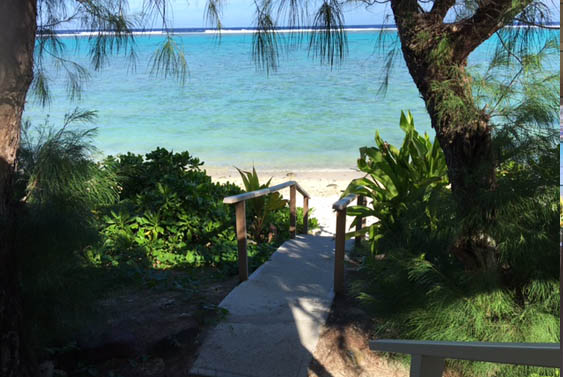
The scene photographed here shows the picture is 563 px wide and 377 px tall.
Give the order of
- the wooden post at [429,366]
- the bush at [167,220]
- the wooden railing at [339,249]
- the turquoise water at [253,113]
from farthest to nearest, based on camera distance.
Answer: the turquoise water at [253,113] < the bush at [167,220] < the wooden railing at [339,249] < the wooden post at [429,366]

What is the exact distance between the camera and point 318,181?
10.7m

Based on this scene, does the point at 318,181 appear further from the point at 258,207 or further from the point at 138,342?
the point at 138,342

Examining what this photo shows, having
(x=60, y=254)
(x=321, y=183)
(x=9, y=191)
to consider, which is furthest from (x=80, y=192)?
(x=321, y=183)

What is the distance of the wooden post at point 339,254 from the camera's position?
366cm

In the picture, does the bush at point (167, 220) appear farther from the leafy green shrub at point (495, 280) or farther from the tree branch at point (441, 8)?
the tree branch at point (441, 8)

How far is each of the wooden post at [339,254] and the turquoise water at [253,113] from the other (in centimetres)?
636

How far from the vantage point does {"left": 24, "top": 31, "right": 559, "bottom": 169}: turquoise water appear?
14.3 meters

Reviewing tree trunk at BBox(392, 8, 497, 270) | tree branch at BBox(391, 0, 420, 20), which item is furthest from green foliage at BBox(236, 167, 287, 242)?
tree branch at BBox(391, 0, 420, 20)

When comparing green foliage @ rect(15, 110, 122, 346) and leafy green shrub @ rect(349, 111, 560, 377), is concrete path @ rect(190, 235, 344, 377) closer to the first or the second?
leafy green shrub @ rect(349, 111, 560, 377)

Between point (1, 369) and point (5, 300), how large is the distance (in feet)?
0.90

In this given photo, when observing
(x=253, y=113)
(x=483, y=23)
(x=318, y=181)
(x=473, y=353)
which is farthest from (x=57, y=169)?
(x=253, y=113)

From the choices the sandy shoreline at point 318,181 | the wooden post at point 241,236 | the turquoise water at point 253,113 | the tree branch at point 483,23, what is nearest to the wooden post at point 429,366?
the tree branch at point 483,23

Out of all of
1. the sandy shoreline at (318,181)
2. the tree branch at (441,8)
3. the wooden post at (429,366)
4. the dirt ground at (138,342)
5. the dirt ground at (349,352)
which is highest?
the tree branch at (441,8)

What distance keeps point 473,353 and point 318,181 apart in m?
9.85
